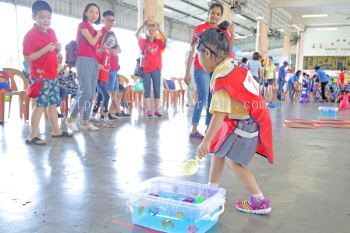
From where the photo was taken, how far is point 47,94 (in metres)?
3.45

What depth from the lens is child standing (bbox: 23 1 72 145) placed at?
3332 millimetres

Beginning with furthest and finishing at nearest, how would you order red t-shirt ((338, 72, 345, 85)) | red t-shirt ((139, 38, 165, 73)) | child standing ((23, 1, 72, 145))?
red t-shirt ((338, 72, 345, 85)) < red t-shirt ((139, 38, 165, 73)) < child standing ((23, 1, 72, 145))

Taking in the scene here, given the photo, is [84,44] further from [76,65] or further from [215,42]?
[215,42]

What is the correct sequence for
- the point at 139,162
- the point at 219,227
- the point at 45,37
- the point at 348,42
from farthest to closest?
the point at 348,42
the point at 45,37
the point at 139,162
the point at 219,227

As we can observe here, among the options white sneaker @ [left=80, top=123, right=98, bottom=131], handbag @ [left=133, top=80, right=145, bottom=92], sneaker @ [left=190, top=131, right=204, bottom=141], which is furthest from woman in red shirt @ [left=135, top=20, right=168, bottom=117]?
handbag @ [left=133, top=80, right=145, bottom=92]

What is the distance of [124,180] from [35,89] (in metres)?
1.60

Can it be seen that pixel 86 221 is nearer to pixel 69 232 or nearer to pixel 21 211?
pixel 69 232

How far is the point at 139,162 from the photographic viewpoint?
280 centimetres

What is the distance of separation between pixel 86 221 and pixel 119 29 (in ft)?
46.9

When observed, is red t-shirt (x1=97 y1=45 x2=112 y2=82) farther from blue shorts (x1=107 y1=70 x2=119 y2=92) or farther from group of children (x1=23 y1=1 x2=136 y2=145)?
blue shorts (x1=107 y1=70 x2=119 y2=92)

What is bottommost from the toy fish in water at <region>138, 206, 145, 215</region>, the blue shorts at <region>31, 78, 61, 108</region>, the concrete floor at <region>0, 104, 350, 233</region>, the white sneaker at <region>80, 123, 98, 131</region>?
the concrete floor at <region>0, 104, 350, 233</region>

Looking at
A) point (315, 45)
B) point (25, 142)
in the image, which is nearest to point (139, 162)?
point (25, 142)

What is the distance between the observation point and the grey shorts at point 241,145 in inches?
70.4

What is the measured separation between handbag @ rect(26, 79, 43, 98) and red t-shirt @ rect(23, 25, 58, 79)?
0.08 metres
